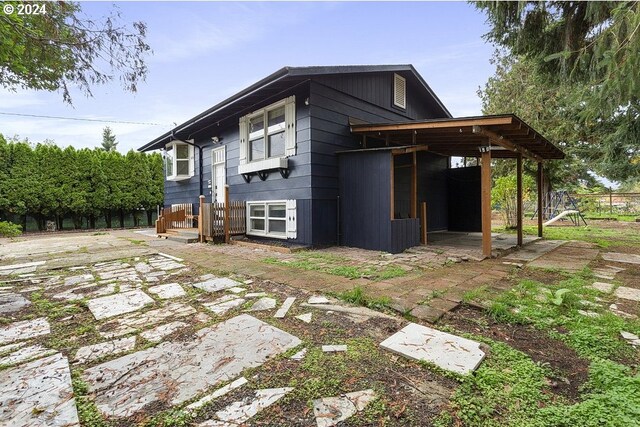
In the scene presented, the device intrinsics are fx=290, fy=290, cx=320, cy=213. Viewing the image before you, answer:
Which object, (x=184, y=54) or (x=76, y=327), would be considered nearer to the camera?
(x=76, y=327)

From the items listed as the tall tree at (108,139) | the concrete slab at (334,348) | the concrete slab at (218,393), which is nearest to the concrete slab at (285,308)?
the concrete slab at (334,348)

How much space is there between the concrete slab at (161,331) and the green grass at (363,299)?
152 cm

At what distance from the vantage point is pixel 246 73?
1294cm

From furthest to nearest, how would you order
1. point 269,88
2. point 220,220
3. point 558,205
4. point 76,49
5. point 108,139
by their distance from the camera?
1. point 108,139
2. point 558,205
3. point 220,220
4. point 269,88
5. point 76,49

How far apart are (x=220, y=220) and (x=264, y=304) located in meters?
5.07

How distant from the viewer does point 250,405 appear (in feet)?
4.82

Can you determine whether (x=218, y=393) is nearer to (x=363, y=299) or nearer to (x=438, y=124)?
(x=363, y=299)

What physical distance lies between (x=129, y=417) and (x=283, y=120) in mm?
6404

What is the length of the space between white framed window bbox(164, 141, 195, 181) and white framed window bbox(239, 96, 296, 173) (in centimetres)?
378

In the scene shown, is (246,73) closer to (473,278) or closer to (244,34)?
(244,34)

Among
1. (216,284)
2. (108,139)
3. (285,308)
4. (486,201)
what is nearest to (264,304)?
(285,308)

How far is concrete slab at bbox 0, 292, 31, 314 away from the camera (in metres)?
2.83

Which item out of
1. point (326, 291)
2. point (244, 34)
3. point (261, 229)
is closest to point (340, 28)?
point (244, 34)

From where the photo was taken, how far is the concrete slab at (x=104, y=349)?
1946 millimetres
